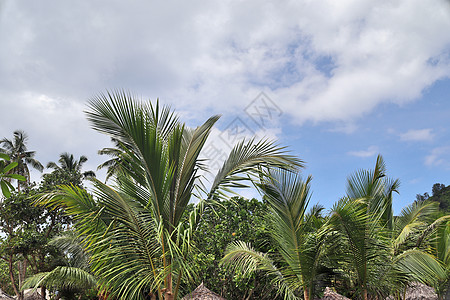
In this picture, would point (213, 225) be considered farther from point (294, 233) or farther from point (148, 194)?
point (148, 194)

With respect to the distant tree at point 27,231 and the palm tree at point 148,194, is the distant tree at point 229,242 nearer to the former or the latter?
the palm tree at point 148,194

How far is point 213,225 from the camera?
29.8 feet

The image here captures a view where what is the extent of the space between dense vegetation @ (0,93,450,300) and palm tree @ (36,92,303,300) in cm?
1

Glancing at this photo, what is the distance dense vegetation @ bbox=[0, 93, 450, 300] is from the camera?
4531mm

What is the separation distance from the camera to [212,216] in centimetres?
904

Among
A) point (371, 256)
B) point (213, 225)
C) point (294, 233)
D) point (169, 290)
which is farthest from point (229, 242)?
point (169, 290)

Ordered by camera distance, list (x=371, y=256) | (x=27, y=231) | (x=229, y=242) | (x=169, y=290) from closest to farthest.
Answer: (x=169, y=290) < (x=371, y=256) < (x=229, y=242) < (x=27, y=231)

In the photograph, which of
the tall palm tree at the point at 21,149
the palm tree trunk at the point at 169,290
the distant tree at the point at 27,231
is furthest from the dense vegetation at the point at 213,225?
the tall palm tree at the point at 21,149

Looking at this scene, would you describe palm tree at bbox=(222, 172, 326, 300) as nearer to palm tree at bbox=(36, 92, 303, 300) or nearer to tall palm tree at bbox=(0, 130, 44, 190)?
palm tree at bbox=(36, 92, 303, 300)

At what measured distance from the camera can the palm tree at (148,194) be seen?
4473 millimetres

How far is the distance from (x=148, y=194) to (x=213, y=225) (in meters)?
4.47

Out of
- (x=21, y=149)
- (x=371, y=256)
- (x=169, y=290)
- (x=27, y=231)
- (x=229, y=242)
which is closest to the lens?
(x=169, y=290)

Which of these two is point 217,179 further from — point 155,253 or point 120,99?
point 120,99

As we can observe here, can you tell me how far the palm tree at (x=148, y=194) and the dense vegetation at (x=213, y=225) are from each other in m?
0.01
